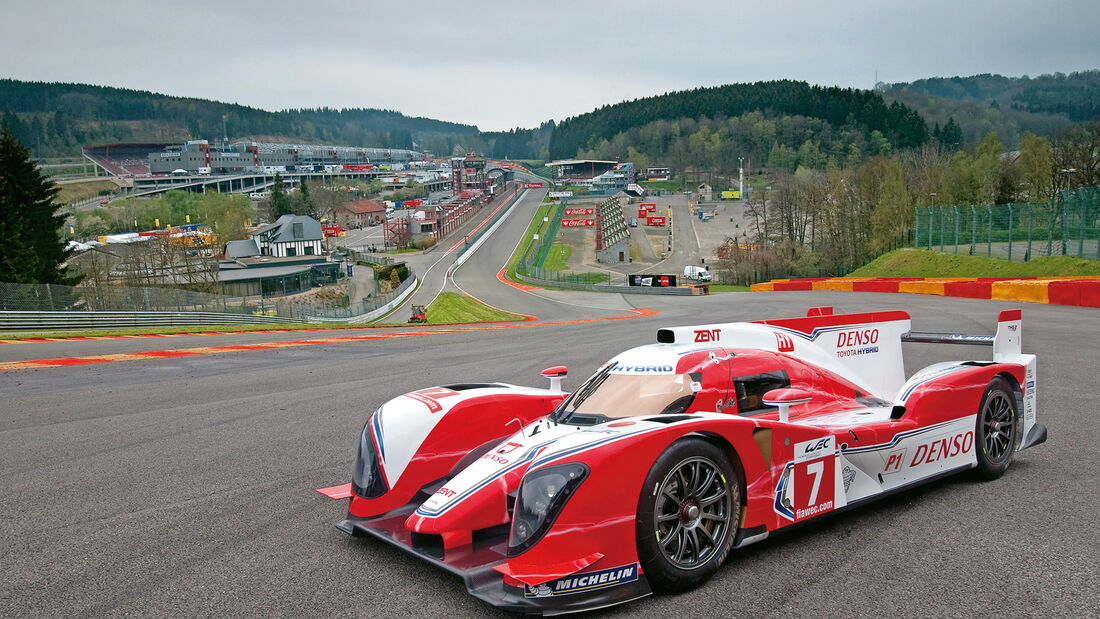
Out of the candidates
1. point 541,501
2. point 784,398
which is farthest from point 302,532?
point 784,398

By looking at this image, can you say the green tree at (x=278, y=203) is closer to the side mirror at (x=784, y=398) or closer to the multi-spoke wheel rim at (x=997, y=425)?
the multi-spoke wheel rim at (x=997, y=425)

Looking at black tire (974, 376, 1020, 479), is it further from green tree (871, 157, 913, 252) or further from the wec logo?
green tree (871, 157, 913, 252)

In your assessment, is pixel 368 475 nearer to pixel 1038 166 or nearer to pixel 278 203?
pixel 1038 166

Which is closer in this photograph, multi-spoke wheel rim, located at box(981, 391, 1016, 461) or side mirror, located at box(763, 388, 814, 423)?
side mirror, located at box(763, 388, 814, 423)

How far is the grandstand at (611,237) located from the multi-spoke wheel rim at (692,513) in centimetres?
8763

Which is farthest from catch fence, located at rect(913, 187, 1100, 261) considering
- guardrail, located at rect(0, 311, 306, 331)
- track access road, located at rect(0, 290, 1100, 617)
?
guardrail, located at rect(0, 311, 306, 331)

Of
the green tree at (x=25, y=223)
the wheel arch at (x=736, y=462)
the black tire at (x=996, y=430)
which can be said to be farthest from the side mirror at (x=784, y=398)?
the green tree at (x=25, y=223)

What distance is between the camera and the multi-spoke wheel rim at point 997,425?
21.8 ft

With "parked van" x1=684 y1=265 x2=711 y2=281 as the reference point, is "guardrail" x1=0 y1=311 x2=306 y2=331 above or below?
above

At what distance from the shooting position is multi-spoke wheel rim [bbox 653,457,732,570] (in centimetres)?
453

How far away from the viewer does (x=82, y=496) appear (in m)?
6.29

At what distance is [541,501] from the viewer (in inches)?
170

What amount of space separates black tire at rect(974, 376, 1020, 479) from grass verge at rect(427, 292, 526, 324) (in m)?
38.1

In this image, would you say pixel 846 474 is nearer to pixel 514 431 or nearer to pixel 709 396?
pixel 709 396
